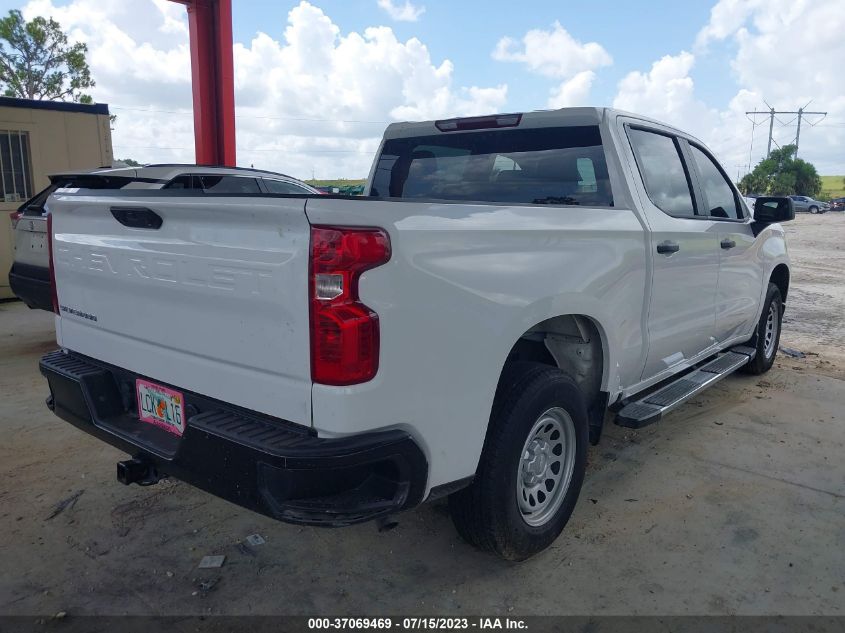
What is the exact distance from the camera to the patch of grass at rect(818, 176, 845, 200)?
65.2 meters

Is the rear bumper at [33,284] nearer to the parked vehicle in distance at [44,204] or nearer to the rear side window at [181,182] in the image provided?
the parked vehicle in distance at [44,204]

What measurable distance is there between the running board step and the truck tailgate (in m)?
1.94

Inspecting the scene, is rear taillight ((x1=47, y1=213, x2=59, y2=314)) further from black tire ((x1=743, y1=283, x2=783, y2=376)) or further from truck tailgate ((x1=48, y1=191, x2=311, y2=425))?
black tire ((x1=743, y1=283, x2=783, y2=376))

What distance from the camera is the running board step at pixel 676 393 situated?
3350 mm

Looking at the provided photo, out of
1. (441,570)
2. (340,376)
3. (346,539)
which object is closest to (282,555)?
(346,539)

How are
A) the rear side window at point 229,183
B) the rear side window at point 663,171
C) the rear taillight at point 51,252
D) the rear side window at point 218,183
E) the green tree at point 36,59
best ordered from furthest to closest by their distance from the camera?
1. the green tree at point 36,59
2. the rear side window at point 229,183
3. the rear side window at point 218,183
4. the rear side window at point 663,171
5. the rear taillight at point 51,252

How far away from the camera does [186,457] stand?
2.32m

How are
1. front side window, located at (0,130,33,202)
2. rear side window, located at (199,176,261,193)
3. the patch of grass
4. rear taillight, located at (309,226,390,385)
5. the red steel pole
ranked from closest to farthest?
1. rear taillight, located at (309,226,390,385)
2. rear side window, located at (199,176,261,193)
3. front side window, located at (0,130,33,202)
4. the red steel pole
5. the patch of grass

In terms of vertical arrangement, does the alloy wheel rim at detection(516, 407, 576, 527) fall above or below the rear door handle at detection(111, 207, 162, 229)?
below

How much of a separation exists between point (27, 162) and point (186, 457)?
947 cm

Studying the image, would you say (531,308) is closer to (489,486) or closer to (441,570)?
(489,486)

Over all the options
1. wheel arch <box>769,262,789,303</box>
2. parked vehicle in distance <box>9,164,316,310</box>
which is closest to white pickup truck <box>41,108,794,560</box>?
wheel arch <box>769,262,789,303</box>

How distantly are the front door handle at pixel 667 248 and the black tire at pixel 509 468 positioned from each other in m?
1.06

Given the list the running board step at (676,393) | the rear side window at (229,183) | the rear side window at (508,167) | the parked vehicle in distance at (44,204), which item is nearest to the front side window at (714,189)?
the running board step at (676,393)
